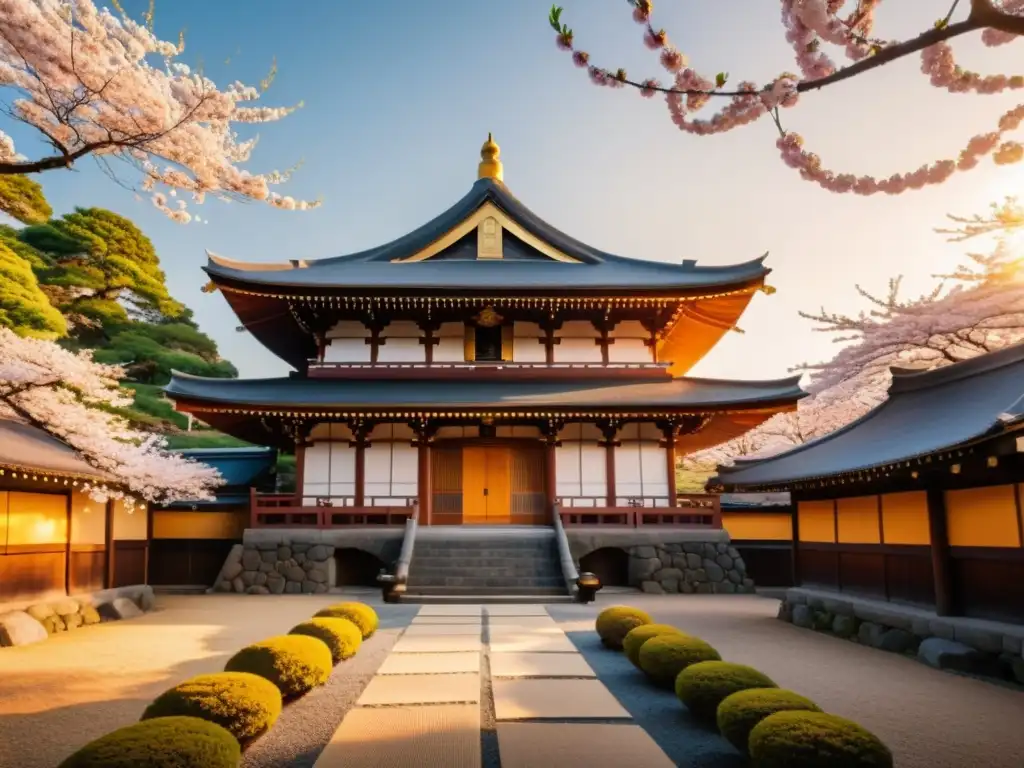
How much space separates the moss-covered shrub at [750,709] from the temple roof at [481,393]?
14.8m

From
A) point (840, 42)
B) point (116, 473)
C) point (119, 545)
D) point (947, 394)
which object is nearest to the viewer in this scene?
point (840, 42)

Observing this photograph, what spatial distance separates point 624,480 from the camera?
73.8ft

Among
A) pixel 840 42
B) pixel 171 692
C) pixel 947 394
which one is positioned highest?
pixel 840 42

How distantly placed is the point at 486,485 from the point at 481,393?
2.92 metres

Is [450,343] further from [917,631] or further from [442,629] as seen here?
[917,631]

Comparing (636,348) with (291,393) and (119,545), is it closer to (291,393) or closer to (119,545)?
(291,393)

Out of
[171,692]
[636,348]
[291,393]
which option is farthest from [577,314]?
[171,692]

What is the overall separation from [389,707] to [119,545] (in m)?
13.9

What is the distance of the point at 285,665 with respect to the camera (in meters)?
7.94

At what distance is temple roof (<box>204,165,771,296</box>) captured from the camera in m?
22.5

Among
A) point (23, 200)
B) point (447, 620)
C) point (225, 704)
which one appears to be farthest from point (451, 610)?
point (23, 200)

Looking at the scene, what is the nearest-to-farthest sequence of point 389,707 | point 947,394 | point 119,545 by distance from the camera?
1. point 389,707
2. point 947,394
3. point 119,545

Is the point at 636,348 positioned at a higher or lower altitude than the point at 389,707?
higher

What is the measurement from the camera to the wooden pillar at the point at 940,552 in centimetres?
1090
